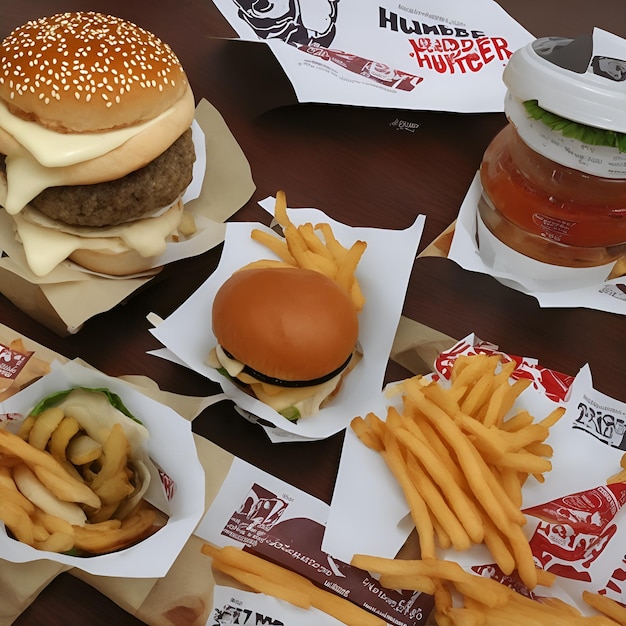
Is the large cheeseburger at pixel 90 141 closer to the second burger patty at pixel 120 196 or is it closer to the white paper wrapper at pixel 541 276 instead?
the second burger patty at pixel 120 196

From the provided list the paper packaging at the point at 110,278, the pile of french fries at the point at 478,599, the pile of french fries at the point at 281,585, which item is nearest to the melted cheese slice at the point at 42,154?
the paper packaging at the point at 110,278

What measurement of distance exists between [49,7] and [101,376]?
116 cm

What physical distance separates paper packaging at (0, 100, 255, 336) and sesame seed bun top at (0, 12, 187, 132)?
23cm

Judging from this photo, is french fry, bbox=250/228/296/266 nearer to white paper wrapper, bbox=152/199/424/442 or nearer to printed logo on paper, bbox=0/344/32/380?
white paper wrapper, bbox=152/199/424/442

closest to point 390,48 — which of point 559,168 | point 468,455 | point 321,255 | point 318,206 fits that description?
point 318,206

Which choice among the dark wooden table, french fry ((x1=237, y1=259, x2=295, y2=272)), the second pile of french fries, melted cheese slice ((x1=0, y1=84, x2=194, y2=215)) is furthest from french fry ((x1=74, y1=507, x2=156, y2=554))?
melted cheese slice ((x1=0, y1=84, x2=194, y2=215))

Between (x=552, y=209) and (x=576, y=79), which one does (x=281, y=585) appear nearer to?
(x=552, y=209)

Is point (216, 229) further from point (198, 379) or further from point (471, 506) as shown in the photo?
point (471, 506)

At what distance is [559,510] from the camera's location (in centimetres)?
92

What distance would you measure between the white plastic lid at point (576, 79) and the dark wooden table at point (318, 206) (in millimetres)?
347

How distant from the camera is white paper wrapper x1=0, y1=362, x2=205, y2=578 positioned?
30.2 inches

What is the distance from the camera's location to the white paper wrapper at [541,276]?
4.00 ft

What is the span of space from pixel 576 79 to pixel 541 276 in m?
0.36

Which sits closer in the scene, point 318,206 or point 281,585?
point 281,585
